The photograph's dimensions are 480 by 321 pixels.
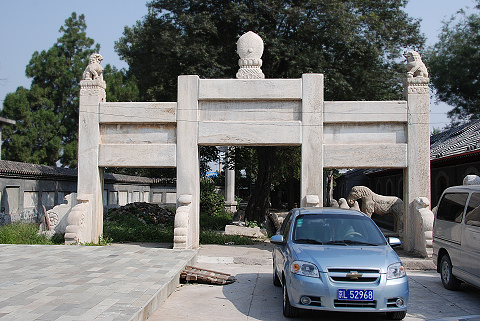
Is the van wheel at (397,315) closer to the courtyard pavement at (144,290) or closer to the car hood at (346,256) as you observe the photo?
the courtyard pavement at (144,290)

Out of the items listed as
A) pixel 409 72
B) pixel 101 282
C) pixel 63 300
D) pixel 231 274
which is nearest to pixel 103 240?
pixel 231 274

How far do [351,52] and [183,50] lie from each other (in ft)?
23.0

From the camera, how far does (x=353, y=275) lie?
20.0ft

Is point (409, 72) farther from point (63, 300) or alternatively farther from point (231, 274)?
point (63, 300)

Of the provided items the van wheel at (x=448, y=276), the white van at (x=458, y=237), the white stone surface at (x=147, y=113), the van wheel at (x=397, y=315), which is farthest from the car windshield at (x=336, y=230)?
the white stone surface at (x=147, y=113)

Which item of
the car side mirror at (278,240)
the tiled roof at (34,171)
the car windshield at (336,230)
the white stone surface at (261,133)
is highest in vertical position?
the white stone surface at (261,133)

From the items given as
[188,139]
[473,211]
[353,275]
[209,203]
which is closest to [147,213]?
[209,203]

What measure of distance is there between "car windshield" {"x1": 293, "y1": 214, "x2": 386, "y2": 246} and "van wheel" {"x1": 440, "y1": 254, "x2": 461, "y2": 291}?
2269 millimetres

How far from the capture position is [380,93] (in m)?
19.5

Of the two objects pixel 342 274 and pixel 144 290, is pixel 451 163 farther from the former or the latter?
pixel 144 290

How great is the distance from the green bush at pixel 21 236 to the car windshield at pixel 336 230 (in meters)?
8.83

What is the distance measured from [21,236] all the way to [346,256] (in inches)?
416

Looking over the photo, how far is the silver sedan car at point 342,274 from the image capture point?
19.8ft

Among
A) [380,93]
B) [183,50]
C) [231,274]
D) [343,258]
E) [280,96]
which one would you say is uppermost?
[183,50]
